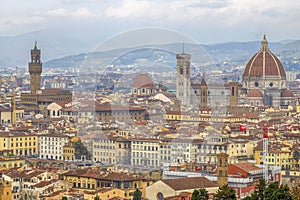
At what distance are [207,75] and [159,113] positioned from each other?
30.8 ft

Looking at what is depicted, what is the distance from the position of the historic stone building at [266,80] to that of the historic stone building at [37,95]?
986cm

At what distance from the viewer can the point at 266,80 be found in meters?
62.1

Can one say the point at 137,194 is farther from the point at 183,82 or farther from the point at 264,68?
the point at 264,68

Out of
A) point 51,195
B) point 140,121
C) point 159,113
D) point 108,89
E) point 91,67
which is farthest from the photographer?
point 91,67

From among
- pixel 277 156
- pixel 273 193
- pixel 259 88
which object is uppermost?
pixel 259 88

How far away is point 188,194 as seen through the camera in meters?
19.7

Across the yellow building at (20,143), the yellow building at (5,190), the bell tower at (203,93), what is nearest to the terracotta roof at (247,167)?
the yellow building at (5,190)

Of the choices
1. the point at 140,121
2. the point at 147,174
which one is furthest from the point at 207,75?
the point at 147,174

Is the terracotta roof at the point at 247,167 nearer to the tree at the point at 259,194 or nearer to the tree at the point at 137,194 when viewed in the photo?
the tree at the point at 137,194

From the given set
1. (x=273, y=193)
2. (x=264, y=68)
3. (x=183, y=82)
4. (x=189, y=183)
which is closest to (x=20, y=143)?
(x=183, y=82)

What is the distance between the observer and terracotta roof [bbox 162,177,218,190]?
66.7 ft

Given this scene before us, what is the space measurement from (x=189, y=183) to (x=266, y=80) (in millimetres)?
41909

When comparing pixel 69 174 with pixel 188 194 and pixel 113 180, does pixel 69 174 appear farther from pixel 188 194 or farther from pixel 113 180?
pixel 188 194

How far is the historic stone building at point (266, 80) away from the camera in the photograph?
60438mm
